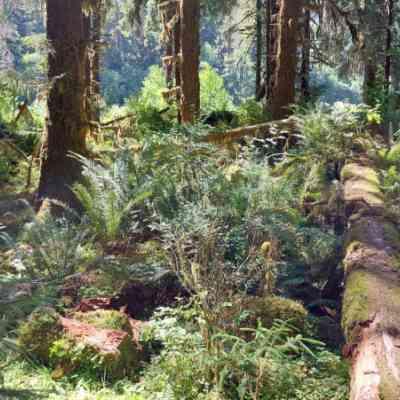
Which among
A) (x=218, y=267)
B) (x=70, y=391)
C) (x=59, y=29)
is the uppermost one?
(x=59, y=29)

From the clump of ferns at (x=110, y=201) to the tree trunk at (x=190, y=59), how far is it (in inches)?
201

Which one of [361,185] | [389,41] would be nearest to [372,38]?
[389,41]

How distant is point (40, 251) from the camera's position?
17.6 feet

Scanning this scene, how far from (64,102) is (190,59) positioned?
486 centimetres

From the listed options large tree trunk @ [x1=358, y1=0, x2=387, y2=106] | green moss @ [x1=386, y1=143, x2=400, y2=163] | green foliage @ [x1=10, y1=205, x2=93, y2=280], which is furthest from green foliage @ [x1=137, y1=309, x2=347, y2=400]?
large tree trunk @ [x1=358, y1=0, x2=387, y2=106]

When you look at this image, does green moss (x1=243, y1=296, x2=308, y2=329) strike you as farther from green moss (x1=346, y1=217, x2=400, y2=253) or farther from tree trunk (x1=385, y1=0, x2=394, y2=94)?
tree trunk (x1=385, y1=0, x2=394, y2=94)

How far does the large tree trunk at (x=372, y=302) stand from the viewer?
3.07 meters

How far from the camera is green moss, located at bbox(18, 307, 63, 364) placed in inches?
157

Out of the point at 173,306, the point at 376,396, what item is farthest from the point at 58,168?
the point at 376,396

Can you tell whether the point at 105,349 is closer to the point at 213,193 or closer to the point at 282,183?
the point at 213,193

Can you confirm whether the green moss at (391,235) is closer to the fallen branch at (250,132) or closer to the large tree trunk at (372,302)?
the large tree trunk at (372,302)

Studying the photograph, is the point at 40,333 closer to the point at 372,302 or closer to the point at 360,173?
the point at 372,302

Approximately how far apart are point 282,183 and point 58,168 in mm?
3279

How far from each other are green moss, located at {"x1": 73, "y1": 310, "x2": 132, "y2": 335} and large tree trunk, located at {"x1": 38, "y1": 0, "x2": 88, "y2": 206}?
3.53 m
